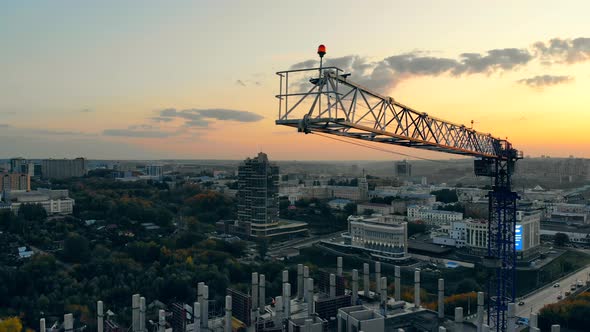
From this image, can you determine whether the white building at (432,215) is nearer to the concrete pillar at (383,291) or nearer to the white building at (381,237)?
the white building at (381,237)

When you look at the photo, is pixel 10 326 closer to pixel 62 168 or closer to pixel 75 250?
pixel 75 250

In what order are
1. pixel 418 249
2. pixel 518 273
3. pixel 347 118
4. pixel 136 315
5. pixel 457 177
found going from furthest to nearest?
pixel 457 177
pixel 418 249
pixel 518 273
pixel 136 315
pixel 347 118

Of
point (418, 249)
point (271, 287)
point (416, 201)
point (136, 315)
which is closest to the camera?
point (136, 315)

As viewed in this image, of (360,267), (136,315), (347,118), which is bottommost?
(360,267)

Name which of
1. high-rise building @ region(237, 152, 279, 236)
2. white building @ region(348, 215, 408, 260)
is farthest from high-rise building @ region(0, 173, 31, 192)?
white building @ region(348, 215, 408, 260)

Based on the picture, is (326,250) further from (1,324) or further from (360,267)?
(1,324)

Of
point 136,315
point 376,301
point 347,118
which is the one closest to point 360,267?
point 376,301

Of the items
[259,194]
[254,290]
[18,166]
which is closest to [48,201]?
[259,194]
